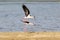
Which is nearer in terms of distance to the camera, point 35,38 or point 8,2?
point 35,38

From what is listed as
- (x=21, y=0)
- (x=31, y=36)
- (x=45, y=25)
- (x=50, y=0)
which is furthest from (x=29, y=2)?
(x=31, y=36)

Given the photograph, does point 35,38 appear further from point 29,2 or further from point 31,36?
point 29,2

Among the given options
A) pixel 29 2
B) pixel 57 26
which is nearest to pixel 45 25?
pixel 57 26

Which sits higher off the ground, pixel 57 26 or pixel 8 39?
pixel 8 39

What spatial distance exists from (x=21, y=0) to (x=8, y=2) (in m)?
0.32

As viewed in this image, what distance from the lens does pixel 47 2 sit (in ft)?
18.0

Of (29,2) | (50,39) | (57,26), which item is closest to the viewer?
(50,39)

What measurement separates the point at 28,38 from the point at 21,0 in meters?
4.40

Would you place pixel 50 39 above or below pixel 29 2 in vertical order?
above

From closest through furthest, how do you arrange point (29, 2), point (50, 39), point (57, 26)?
point (50, 39), point (57, 26), point (29, 2)

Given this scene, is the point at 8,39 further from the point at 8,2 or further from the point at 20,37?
the point at 8,2

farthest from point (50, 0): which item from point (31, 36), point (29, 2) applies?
point (31, 36)

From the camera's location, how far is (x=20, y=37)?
1202mm

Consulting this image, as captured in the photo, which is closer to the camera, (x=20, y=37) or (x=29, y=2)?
(x=20, y=37)
